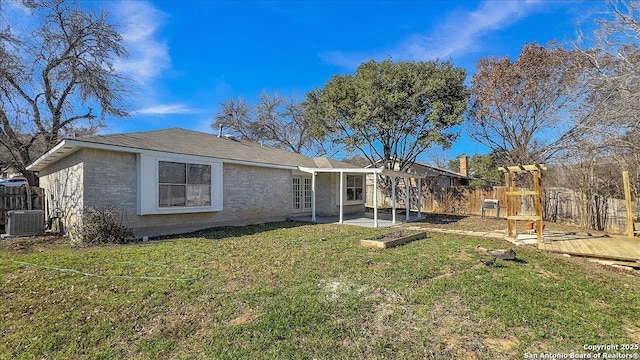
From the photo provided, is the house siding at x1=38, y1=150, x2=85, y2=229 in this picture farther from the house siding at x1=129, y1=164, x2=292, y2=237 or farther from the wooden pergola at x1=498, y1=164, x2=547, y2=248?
the wooden pergola at x1=498, y1=164, x2=547, y2=248

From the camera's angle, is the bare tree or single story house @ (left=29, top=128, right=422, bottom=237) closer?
the bare tree

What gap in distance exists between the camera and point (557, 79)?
587 inches

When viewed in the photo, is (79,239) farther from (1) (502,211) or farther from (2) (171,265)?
(1) (502,211)

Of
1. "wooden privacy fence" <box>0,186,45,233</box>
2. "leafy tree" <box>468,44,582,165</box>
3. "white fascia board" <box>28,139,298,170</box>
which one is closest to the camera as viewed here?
"white fascia board" <box>28,139,298,170</box>

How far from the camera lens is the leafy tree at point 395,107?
51.9 feet

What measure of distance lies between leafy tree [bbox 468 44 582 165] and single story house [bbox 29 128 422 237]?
26.4 feet

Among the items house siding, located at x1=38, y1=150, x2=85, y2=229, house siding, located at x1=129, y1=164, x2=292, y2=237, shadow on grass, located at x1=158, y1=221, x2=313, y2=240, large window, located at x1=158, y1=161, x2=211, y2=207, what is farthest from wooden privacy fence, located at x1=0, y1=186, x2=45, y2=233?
shadow on grass, located at x1=158, y1=221, x2=313, y2=240

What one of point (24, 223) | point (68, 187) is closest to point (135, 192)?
point (68, 187)

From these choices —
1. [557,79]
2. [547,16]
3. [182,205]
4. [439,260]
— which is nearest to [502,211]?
[557,79]

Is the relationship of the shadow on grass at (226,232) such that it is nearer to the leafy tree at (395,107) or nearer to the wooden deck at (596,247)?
the wooden deck at (596,247)

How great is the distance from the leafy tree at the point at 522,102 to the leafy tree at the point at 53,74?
18.5 metres

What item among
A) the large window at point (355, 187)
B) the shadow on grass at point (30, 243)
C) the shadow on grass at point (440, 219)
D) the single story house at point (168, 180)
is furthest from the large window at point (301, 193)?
the shadow on grass at point (30, 243)

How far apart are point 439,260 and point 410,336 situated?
3274mm

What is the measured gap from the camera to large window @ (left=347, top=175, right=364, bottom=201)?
16.7 m
